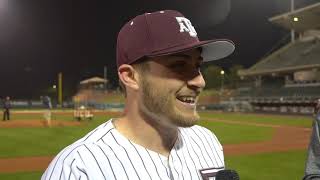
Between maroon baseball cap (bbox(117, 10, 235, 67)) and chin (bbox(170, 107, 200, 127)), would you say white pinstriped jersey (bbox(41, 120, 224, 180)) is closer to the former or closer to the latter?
chin (bbox(170, 107, 200, 127))

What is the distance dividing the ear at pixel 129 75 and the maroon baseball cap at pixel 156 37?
0.03m

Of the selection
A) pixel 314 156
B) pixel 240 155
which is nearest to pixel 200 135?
pixel 314 156

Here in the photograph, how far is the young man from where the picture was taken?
5.64 feet

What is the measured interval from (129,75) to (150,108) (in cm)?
18

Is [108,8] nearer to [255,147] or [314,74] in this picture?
[314,74]

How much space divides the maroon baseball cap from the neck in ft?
0.84

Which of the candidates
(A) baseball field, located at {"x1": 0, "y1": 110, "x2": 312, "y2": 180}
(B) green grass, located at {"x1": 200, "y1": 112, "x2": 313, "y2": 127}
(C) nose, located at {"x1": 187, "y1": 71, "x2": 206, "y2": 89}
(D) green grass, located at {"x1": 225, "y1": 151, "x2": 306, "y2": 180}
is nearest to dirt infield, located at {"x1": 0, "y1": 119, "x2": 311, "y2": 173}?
(A) baseball field, located at {"x1": 0, "y1": 110, "x2": 312, "y2": 180}

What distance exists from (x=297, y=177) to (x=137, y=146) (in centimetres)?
758

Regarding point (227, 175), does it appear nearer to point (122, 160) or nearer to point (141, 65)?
point (122, 160)

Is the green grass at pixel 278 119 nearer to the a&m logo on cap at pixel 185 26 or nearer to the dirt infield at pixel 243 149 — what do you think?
the dirt infield at pixel 243 149

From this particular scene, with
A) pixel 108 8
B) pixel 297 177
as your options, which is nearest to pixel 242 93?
pixel 108 8

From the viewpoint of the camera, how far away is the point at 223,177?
1854 millimetres

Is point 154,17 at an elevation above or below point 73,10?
below

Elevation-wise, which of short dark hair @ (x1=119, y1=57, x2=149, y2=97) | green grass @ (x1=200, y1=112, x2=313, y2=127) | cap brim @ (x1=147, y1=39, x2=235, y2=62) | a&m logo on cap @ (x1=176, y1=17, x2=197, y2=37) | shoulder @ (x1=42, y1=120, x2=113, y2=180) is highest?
Result: a&m logo on cap @ (x1=176, y1=17, x2=197, y2=37)
